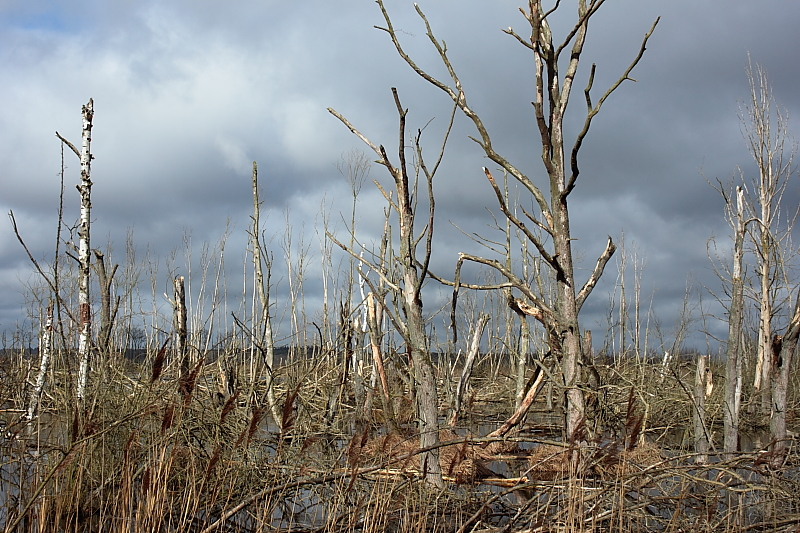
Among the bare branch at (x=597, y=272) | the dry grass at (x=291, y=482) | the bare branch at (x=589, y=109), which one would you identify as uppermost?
the bare branch at (x=589, y=109)

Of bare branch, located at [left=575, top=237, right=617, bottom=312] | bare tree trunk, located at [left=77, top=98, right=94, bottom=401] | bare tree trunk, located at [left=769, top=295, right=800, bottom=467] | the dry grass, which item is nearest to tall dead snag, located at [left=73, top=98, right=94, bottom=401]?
bare tree trunk, located at [left=77, top=98, right=94, bottom=401]

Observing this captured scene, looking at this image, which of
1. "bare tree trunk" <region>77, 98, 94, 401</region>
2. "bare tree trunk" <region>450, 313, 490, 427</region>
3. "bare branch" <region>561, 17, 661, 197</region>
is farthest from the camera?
"bare tree trunk" <region>450, 313, 490, 427</region>

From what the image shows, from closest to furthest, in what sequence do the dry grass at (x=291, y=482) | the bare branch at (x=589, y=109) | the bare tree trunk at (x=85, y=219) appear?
1. the dry grass at (x=291, y=482)
2. the bare branch at (x=589, y=109)
3. the bare tree trunk at (x=85, y=219)

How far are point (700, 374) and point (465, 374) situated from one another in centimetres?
279

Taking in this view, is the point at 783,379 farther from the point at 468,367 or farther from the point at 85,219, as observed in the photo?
the point at 85,219

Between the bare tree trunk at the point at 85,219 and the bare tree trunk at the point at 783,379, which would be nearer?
the bare tree trunk at the point at 783,379

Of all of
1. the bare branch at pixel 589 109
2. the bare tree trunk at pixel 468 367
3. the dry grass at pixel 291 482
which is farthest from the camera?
the bare tree trunk at pixel 468 367

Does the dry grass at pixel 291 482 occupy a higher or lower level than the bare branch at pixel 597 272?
lower

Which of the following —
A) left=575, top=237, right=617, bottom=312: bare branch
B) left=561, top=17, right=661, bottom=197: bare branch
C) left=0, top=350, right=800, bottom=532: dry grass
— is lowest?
left=0, top=350, right=800, bottom=532: dry grass

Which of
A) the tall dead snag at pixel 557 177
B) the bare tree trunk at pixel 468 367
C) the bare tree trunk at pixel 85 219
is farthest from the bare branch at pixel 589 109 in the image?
the bare tree trunk at pixel 85 219

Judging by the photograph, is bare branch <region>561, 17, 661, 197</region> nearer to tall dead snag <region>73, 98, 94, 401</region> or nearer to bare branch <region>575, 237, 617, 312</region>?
bare branch <region>575, 237, 617, 312</region>

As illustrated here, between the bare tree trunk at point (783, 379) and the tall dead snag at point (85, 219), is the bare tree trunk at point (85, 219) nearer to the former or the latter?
the tall dead snag at point (85, 219)

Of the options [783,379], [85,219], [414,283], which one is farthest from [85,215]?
[783,379]

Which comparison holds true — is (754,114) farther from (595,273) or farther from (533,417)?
(595,273)
